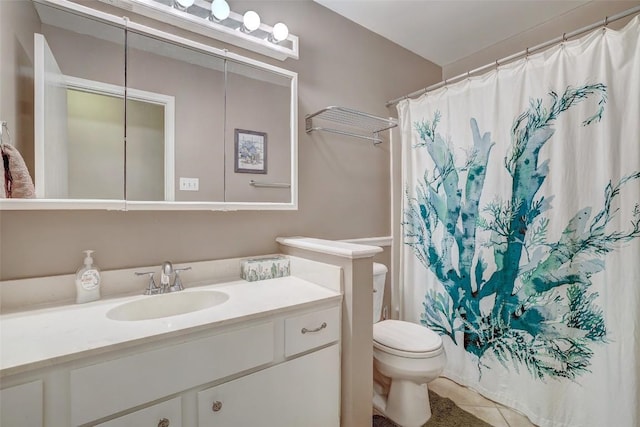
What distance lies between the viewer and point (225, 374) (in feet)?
3.21

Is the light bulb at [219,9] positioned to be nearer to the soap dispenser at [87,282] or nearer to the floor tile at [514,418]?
the soap dispenser at [87,282]

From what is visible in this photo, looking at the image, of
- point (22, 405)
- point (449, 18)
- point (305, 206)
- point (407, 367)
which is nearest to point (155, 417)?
point (22, 405)

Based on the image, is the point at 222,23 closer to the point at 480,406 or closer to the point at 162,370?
the point at 162,370

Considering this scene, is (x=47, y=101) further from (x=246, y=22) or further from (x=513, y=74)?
(x=513, y=74)

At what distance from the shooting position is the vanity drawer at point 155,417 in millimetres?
815

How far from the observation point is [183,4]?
133cm

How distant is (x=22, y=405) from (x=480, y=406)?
2.06 metres

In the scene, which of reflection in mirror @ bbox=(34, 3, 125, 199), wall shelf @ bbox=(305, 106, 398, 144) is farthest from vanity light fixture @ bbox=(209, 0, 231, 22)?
wall shelf @ bbox=(305, 106, 398, 144)

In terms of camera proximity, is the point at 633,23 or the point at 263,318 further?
the point at 633,23

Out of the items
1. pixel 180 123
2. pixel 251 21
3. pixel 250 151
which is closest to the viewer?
pixel 180 123

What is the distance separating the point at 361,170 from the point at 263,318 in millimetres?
1368

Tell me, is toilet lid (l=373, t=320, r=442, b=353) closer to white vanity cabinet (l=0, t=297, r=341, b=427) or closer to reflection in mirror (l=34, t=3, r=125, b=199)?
white vanity cabinet (l=0, t=297, r=341, b=427)

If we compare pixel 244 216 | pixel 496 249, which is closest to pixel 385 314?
pixel 496 249

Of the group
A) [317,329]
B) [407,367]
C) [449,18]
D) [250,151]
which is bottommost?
[407,367]
